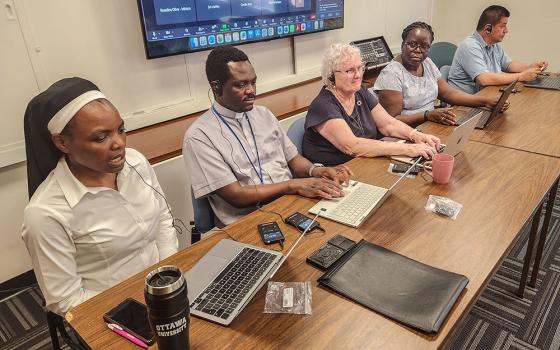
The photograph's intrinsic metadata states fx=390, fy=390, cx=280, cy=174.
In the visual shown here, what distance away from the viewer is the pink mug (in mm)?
1571

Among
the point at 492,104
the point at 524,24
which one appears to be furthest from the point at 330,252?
the point at 524,24

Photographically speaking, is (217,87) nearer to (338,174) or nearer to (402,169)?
(338,174)

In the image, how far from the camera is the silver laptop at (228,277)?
98 centimetres

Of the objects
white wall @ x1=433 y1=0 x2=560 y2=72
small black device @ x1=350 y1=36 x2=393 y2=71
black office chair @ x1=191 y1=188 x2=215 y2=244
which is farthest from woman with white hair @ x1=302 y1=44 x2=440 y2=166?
white wall @ x1=433 y1=0 x2=560 y2=72

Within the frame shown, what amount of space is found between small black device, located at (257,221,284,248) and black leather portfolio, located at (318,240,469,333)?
213 millimetres

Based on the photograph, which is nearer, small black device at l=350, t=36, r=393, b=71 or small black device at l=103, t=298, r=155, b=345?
small black device at l=103, t=298, r=155, b=345

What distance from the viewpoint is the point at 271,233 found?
128cm

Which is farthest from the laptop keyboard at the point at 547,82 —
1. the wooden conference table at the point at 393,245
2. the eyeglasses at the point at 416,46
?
the wooden conference table at the point at 393,245

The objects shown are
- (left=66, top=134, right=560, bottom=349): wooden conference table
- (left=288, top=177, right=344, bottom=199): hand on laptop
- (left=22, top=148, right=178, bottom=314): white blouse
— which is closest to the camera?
(left=66, top=134, right=560, bottom=349): wooden conference table

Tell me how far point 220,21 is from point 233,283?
208 centimetres

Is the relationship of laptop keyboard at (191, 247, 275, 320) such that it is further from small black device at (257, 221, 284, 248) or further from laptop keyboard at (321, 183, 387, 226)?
laptop keyboard at (321, 183, 387, 226)

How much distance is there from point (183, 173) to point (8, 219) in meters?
0.97

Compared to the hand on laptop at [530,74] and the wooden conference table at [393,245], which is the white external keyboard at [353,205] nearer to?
the wooden conference table at [393,245]

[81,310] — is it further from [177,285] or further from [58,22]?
[58,22]
